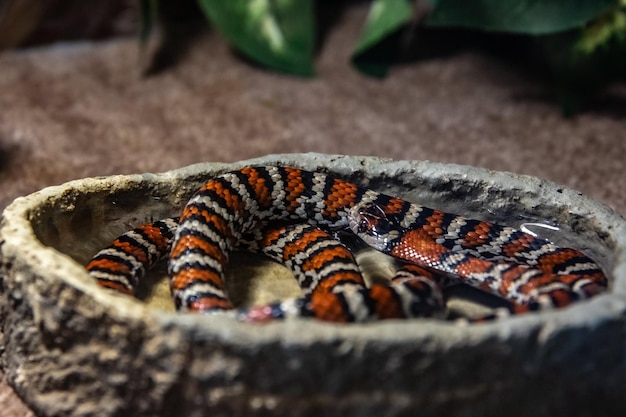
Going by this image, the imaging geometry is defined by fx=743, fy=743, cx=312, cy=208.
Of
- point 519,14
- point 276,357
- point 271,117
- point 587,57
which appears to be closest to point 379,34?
point 271,117

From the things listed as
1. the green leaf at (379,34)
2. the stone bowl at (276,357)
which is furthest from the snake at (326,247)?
the green leaf at (379,34)

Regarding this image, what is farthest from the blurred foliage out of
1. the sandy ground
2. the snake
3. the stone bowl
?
the stone bowl

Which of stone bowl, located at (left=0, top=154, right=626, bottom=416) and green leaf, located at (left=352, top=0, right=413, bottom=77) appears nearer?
stone bowl, located at (left=0, top=154, right=626, bottom=416)

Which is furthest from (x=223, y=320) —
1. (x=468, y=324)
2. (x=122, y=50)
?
(x=122, y=50)

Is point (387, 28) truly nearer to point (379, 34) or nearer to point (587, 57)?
point (379, 34)

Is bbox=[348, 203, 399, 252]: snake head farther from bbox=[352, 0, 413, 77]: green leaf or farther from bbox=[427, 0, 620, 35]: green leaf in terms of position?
bbox=[352, 0, 413, 77]: green leaf

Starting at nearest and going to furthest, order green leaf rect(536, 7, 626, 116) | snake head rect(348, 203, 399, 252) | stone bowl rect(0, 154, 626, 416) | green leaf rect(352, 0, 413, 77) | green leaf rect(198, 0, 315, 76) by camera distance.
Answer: stone bowl rect(0, 154, 626, 416)
snake head rect(348, 203, 399, 252)
green leaf rect(536, 7, 626, 116)
green leaf rect(198, 0, 315, 76)
green leaf rect(352, 0, 413, 77)
